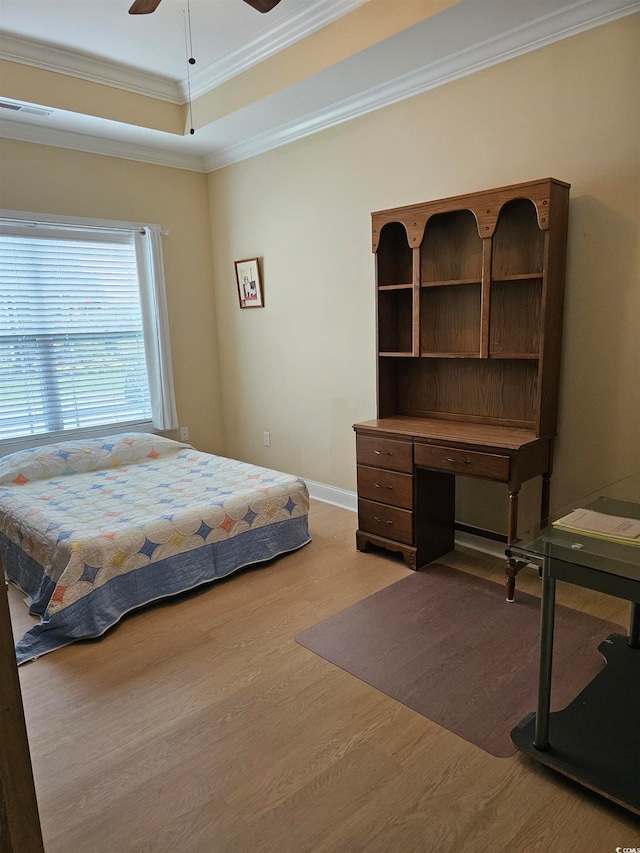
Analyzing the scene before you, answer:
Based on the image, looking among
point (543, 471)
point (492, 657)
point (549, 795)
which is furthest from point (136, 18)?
point (549, 795)

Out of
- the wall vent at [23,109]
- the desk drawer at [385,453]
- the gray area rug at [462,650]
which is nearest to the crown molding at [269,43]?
the wall vent at [23,109]

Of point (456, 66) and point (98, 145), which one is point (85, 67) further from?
point (456, 66)

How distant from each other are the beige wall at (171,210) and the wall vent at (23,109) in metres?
0.32

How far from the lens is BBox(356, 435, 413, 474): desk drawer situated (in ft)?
9.71

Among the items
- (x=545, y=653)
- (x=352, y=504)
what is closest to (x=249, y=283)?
(x=352, y=504)

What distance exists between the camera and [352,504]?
4031mm

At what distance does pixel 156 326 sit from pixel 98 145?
1330 mm

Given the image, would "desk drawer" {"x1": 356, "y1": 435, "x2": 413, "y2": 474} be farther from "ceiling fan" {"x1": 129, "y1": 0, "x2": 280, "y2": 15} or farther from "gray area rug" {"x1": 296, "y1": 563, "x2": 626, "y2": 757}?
"ceiling fan" {"x1": 129, "y1": 0, "x2": 280, "y2": 15}

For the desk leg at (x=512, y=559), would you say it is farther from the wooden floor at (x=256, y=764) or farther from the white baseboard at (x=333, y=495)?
the white baseboard at (x=333, y=495)

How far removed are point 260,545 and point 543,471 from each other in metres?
1.55

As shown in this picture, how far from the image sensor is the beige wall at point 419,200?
2.56 metres

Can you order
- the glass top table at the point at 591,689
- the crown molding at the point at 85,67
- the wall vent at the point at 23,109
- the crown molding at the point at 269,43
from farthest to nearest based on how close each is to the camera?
the wall vent at the point at 23,109, the crown molding at the point at 85,67, the crown molding at the point at 269,43, the glass top table at the point at 591,689

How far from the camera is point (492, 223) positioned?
2.68 m

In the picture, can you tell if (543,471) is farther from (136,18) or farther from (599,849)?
(136,18)
